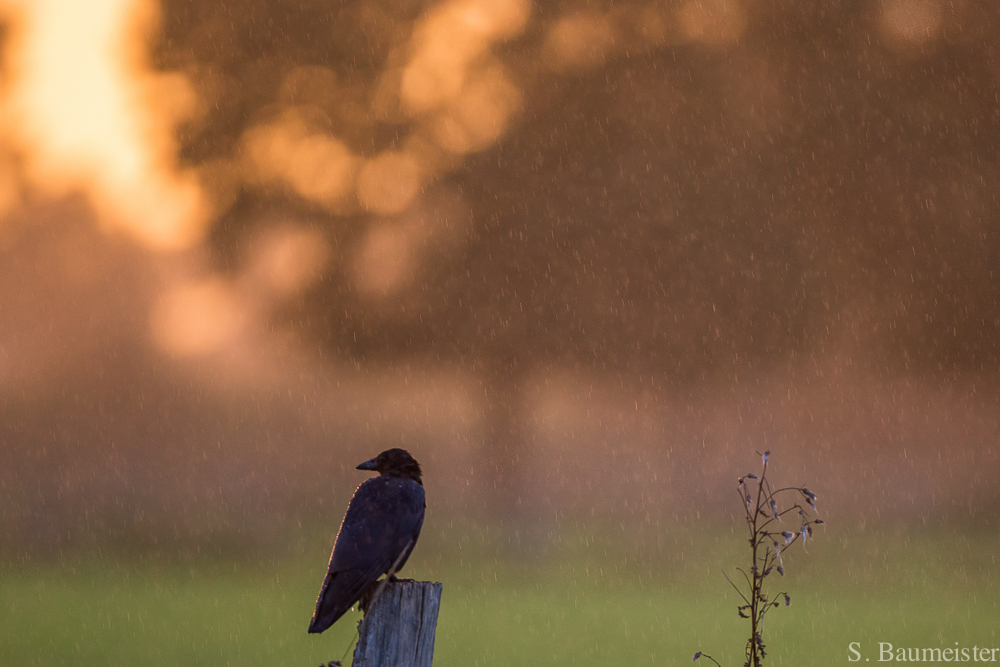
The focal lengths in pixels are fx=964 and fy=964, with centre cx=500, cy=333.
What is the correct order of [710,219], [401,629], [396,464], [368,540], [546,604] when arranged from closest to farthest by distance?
[401,629] → [368,540] → [396,464] → [546,604] → [710,219]

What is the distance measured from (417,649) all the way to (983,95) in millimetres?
16994

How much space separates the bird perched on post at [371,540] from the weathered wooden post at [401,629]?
57 centimetres

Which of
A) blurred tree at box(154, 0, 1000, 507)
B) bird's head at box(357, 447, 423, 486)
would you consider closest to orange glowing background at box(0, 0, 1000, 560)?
blurred tree at box(154, 0, 1000, 507)

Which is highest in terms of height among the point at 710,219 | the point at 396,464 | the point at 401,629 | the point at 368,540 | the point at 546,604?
the point at 710,219

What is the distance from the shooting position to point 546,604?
1352cm

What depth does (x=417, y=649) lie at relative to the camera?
14.9 ft

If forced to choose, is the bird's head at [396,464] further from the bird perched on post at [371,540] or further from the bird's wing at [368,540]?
the bird's wing at [368,540]

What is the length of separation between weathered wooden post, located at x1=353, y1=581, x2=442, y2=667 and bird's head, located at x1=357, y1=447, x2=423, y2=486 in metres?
1.90

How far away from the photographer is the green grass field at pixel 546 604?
10234mm

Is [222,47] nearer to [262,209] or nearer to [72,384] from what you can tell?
[262,209]

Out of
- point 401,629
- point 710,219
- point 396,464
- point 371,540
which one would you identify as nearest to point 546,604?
point 396,464

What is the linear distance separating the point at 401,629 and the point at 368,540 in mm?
1066

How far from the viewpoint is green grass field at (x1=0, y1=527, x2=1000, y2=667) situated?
10234 mm

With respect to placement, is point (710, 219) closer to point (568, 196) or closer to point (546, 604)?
point (568, 196)
